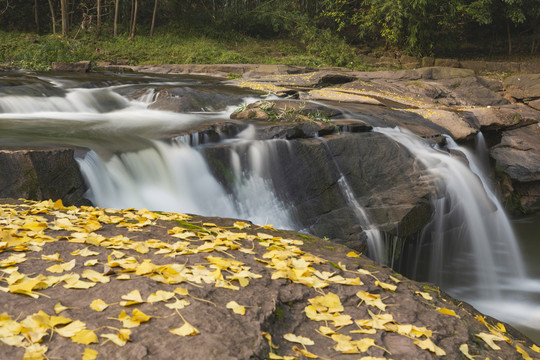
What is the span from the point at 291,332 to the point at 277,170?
178 inches

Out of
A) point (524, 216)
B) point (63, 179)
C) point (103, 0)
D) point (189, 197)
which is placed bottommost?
point (524, 216)

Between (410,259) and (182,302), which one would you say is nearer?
(182,302)

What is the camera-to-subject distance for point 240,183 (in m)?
6.78

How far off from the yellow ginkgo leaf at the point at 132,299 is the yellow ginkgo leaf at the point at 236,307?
0.47 m

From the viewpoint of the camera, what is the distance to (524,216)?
11.0 meters

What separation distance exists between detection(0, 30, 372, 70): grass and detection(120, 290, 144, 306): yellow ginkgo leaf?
17.2 metres

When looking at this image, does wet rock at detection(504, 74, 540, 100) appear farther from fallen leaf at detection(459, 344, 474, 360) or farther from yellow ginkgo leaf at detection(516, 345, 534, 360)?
fallen leaf at detection(459, 344, 474, 360)

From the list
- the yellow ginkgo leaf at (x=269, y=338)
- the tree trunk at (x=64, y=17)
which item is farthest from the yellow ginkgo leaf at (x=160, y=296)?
the tree trunk at (x=64, y=17)

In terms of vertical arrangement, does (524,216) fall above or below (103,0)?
below

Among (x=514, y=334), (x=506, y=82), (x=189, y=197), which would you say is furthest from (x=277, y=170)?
(x=506, y=82)

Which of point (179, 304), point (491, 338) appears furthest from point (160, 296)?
point (491, 338)

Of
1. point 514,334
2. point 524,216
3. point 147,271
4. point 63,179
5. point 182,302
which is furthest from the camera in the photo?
point 524,216

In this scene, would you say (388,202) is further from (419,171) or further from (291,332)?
(291,332)

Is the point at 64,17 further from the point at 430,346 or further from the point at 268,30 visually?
the point at 430,346
